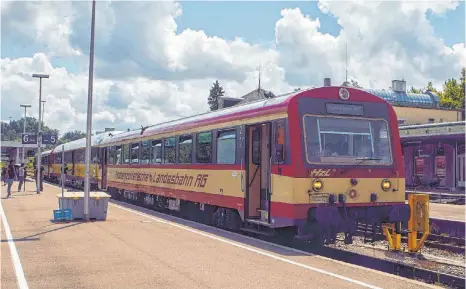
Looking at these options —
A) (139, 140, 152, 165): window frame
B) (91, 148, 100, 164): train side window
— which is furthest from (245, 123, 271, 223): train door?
(91, 148, 100, 164): train side window

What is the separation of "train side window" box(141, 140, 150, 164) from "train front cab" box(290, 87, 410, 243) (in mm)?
10160

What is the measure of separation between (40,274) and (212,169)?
21.6 ft

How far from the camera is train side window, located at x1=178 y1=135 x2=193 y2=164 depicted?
15688 millimetres

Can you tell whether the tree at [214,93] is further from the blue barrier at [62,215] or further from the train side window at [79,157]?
the blue barrier at [62,215]

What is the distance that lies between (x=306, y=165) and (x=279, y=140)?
85cm

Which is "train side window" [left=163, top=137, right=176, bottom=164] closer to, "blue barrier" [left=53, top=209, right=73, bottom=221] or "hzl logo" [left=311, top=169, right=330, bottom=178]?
"blue barrier" [left=53, top=209, right=73, bottom=221]

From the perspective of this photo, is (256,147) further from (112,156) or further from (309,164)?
(112,156)

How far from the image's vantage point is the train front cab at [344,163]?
10.6 m

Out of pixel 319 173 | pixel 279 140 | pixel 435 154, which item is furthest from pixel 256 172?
pixel 435 154

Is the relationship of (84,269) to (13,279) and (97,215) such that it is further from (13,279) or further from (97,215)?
(97,215)

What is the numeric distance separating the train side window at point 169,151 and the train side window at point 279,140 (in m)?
6.36

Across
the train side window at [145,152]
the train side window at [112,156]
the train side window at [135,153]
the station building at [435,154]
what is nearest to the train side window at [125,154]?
the train side window at [135,153]

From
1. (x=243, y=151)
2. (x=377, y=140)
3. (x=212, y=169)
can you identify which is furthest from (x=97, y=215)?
(x=377, y=140)

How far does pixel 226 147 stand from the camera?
13.3m
